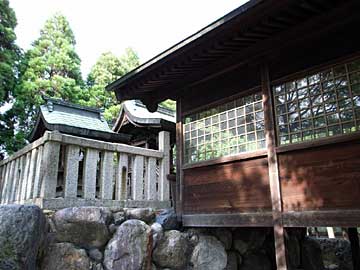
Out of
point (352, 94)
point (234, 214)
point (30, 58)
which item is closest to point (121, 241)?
point (234, 214)

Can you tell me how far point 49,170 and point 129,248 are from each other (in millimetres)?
1699

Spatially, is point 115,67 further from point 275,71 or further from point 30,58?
point 275,71

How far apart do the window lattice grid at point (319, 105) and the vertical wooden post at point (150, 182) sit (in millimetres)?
2756

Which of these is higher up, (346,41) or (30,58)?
(30,58)

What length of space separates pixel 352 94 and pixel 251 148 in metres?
1.52

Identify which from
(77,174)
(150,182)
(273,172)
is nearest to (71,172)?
(77,174)

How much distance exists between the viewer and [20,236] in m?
3.52

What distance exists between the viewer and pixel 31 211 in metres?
3.74

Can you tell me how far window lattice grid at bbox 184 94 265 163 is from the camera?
4512 mm

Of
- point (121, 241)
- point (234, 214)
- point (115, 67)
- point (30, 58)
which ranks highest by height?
point (115, 67)

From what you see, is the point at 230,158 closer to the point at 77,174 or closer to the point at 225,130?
the point at 225,130

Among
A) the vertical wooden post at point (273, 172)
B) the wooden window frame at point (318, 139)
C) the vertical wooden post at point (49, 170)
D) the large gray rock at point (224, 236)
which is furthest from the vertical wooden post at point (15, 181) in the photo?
the wooden window frame at point (318, 139)

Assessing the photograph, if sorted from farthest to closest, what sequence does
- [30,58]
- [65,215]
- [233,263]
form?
[30,58] < [233,263] < [65,215]

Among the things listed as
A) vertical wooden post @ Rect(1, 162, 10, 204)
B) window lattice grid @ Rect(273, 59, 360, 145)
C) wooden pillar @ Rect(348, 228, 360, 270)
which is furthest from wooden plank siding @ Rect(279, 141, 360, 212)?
vertical wooden post @ Rect(1, 162, 10, 204)
